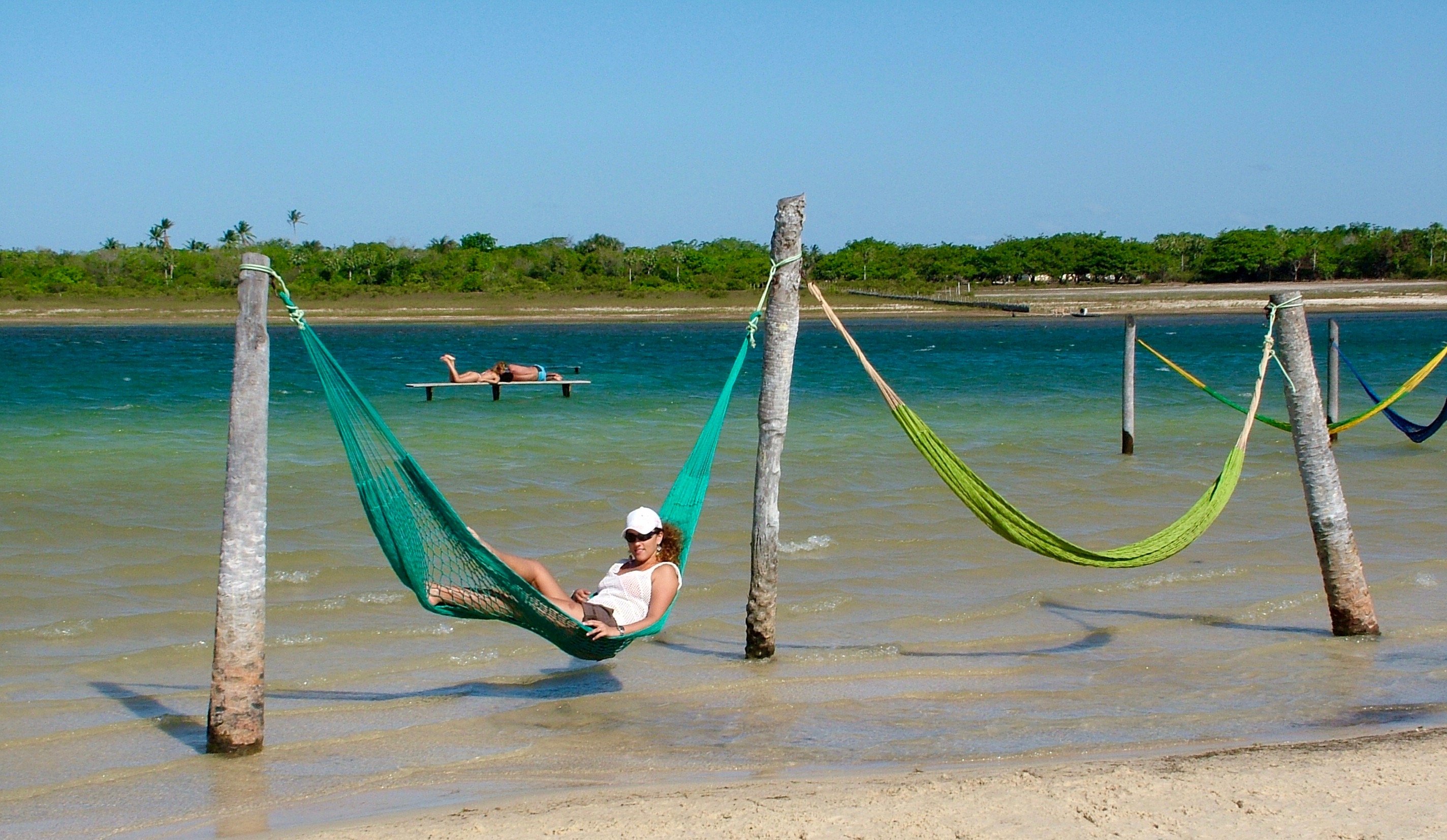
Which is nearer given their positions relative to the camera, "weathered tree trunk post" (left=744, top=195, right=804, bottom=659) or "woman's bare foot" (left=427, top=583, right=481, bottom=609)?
"woman's bare foot" (left=427, top=583, right=481, bottom=609)

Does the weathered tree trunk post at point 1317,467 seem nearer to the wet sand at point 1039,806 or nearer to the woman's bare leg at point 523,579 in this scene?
the wet sand at point 1039,806

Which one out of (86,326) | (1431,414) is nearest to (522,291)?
(86,326)

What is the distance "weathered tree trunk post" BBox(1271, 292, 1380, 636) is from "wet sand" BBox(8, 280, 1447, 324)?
5531cm

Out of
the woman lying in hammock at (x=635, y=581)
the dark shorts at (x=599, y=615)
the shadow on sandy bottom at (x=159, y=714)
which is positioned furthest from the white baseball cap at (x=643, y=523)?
the shadow on sandy bottom at (x=159, y=714)

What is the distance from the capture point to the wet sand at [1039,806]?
3.29m

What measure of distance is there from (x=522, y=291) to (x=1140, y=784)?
2640 inches

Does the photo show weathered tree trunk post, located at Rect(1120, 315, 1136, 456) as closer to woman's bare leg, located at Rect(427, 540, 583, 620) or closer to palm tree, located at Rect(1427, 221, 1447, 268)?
woman's bare leg, located at Rect(427, 540, 583, 620)

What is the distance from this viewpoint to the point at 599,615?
4.80 meters

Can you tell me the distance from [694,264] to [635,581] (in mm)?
74190

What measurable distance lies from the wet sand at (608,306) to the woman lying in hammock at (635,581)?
5574 centimetres

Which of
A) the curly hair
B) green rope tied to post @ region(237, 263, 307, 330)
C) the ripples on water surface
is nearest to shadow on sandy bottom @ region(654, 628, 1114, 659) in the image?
the ripples on water surface

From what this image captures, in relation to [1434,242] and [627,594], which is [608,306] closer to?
[1434,242]

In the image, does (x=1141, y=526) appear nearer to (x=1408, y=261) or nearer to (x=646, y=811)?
(x=646, y=811)

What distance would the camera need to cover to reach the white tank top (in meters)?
4.88
